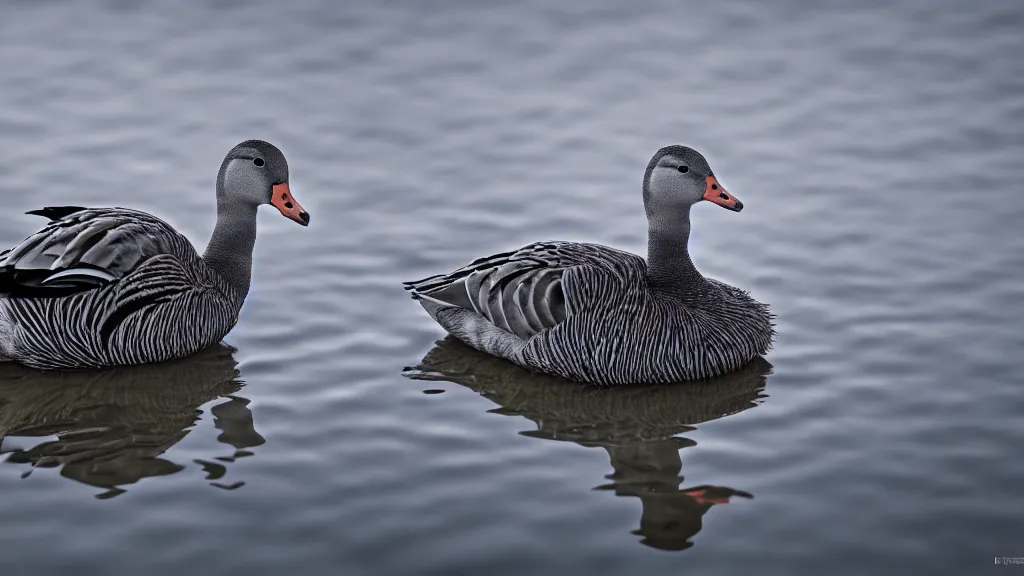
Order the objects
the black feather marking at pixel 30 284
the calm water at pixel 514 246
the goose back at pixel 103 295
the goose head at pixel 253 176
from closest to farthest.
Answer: the calm water at pixel 514 246 < the black feather marking at pixel 30 284 < the goose back at pixel 103 295 < the goose head at pixel 253 176

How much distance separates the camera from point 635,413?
10992 millimetres

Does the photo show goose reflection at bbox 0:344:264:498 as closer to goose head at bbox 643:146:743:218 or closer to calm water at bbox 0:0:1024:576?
calm water at bbox 0:0:1024:576

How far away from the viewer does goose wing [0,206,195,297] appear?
11.0 m

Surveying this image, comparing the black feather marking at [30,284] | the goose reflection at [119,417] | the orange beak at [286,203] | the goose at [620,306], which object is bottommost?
the goose reflection at [119,417]

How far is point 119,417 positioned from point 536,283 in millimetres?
3023

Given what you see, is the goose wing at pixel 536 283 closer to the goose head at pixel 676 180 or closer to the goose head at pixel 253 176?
the goose head at pixel 676 180

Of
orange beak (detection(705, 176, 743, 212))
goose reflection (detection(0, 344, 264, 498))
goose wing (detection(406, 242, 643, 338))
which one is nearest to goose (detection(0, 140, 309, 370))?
goose reflection (detection(0, 344, 264, 498))

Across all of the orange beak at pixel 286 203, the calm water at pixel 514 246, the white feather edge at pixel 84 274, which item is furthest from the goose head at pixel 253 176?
the white feather edge at pixel 84 274

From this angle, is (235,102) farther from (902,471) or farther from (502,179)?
(902,471)

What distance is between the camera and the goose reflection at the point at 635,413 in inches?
381

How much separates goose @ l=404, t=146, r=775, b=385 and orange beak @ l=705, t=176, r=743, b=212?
0.01 metres

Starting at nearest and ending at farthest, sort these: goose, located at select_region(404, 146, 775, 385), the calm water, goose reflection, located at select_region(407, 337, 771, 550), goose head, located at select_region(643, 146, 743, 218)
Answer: the calm water, goose reflection, located at select_region(407, 337, 771, 550), goose, located at select_region(404, 146, 775, 385), goose head, located at select_region(643, 146, 743, 218)

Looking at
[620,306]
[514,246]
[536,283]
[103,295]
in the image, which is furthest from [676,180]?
[103,295]

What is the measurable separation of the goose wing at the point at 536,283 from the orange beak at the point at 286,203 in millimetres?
1264
